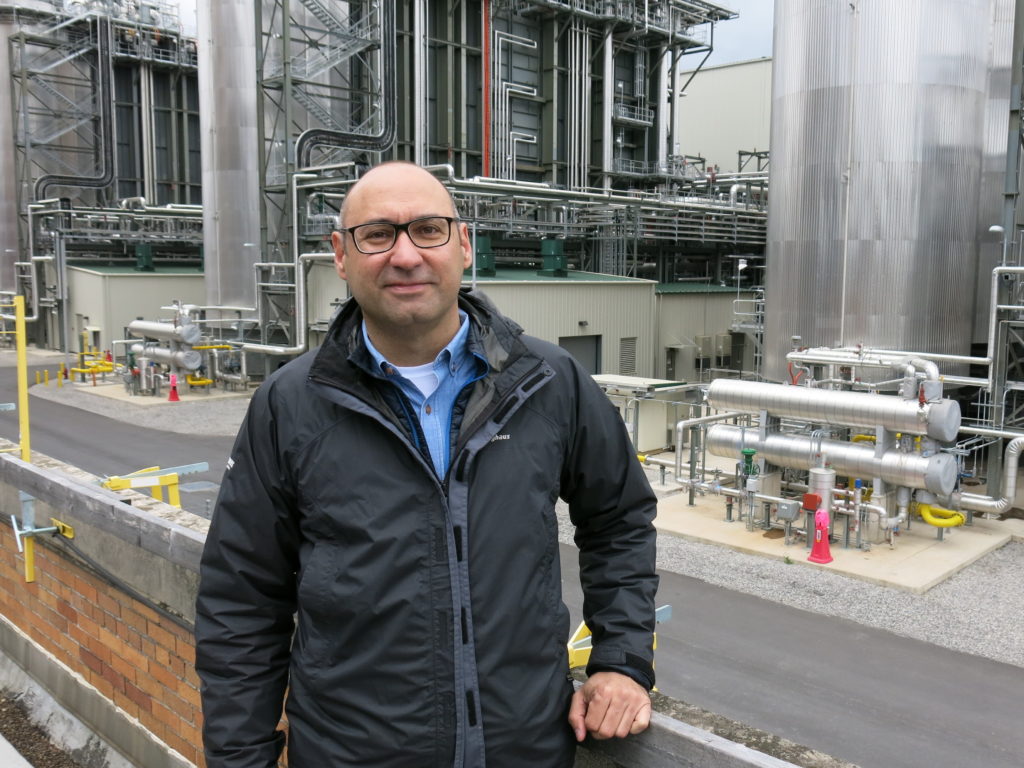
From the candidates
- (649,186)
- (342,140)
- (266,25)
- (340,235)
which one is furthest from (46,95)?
(340,235)

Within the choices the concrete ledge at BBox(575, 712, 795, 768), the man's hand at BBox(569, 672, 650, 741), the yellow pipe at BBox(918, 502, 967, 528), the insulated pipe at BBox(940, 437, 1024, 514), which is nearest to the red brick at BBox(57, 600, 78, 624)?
the concrete ledge at BBox(575, 712, 795, 768)

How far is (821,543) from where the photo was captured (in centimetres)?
1200

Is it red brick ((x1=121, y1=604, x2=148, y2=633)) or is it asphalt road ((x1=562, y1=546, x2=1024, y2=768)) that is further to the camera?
asphalt road ((x1=562, y1=546, x2=1024, y2=768))

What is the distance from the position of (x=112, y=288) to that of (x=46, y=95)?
1248cm

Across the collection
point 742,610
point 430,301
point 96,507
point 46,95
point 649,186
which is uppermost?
point 46,95

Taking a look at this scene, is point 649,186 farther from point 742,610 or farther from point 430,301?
point 430,301

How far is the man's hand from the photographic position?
2486 mm

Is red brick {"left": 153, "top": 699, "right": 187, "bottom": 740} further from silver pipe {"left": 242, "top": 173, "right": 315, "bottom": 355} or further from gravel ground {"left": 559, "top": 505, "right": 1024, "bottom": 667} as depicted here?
silver pipe {"left": 242, "top": 173, "right": 315, "bottom": 355}

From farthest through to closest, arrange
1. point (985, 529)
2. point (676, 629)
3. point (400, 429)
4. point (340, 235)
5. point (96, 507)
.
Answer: point (985, 529) < point (676, 629) < point (96, 507) < point (340, 235) < point (400, 429)

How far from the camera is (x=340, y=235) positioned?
8.79ft

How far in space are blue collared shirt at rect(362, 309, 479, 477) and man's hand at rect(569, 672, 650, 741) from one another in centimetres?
73

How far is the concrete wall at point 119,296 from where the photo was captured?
31.7 m

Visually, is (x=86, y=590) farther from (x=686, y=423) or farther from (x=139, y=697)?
(x=686, y=423)

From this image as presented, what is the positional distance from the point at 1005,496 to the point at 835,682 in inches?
259
